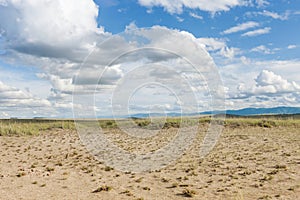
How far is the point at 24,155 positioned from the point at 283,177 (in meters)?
16.4

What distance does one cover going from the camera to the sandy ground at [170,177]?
36.7 ft

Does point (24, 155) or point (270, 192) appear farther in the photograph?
point (24, 155)

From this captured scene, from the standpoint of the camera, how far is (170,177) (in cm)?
1380

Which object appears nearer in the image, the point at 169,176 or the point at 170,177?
the point at 170,177

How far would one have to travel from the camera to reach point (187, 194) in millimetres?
10891

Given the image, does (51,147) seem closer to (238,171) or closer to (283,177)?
(238,171)

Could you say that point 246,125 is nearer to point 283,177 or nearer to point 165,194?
point 283,177

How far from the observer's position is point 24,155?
2147 centimetres

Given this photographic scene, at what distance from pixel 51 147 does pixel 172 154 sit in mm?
10633

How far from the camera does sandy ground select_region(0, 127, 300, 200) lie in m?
11.2

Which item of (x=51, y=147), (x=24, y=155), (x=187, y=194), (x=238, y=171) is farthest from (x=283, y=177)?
(x=51, y=147)

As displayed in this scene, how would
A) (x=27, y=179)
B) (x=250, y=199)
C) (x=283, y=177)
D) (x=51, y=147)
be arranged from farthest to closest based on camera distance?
(x=51, y=147), (x=27, y=179), (x=283, y=177), (x=250, y=199)

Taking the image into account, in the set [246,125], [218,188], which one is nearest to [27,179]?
[218,188]

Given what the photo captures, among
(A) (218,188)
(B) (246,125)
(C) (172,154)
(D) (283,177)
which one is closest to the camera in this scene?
(A) (218,188)
